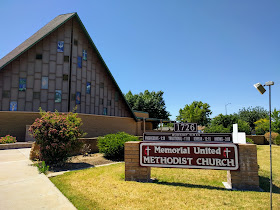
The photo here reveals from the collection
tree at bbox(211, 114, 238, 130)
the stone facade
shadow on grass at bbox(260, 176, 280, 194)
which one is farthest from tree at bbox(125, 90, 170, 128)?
shadow on grass at bbox(260, 176, 280, 194)

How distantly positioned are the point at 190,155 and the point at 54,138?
6.82 m

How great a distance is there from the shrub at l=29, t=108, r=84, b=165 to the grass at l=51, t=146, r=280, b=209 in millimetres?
1900

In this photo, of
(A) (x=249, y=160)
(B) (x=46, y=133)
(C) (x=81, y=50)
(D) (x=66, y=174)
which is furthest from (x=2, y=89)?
(A) (x=249, y=160)

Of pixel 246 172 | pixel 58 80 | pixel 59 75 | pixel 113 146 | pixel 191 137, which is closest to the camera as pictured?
pixel 246 172

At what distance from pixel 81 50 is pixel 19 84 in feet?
28.9

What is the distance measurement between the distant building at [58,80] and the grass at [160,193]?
16.6 m

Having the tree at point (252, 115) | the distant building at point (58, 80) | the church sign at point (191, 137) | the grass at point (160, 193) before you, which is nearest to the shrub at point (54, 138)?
the grass at point (160, 193)

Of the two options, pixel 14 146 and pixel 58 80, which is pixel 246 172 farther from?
pixel 58 80

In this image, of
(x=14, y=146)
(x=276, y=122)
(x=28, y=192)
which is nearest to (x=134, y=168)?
(x=28, y=192)

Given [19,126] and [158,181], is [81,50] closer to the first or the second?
[19,126]

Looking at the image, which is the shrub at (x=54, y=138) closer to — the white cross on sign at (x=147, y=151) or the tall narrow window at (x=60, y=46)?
the white cross on sign at (x=147, y=151)

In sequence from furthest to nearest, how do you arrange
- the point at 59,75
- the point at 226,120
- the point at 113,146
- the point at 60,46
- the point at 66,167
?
the point at 226,120 < the point at 60,46 < the point at 59,75 < the point at 113,146 < the point at 66,167

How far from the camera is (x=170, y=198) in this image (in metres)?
5.45

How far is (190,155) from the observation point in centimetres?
702
